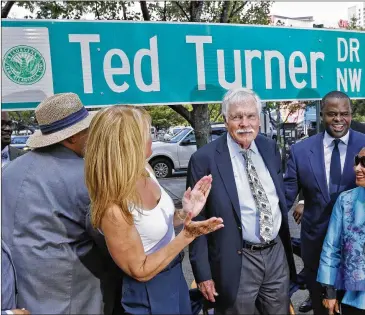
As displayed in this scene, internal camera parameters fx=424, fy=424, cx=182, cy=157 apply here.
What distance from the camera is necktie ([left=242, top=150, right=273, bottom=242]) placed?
7.84 feet

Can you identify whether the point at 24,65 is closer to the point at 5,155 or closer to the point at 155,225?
the point at 155,225

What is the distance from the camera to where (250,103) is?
8.07 ft

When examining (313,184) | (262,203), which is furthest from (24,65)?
(313,184)

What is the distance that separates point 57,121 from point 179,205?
7497 mm

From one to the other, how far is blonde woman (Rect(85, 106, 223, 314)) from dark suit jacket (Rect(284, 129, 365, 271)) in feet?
3.58

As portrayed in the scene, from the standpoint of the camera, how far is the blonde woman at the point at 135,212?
1604mm

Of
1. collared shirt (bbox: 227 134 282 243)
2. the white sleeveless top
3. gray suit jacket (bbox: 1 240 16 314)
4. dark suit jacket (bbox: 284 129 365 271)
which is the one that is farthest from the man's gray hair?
gray suit jacket (bbox: 1 240 16 314)

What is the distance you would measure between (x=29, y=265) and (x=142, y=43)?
5.41ft

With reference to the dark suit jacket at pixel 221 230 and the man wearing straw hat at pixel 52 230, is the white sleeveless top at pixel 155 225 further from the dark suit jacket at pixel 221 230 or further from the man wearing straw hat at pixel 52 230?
the dark suit jacket at pixel 221 230

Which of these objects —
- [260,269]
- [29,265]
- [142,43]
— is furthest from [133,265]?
[142,43]

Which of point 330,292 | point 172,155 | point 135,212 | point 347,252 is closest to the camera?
point 135,212

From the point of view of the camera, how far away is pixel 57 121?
6.23 ft

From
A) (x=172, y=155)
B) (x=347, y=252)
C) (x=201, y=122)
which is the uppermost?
(x=201, y=122)

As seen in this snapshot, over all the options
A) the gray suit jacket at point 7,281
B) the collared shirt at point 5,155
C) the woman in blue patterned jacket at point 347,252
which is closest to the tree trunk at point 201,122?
the collared shirt at point 5,155
